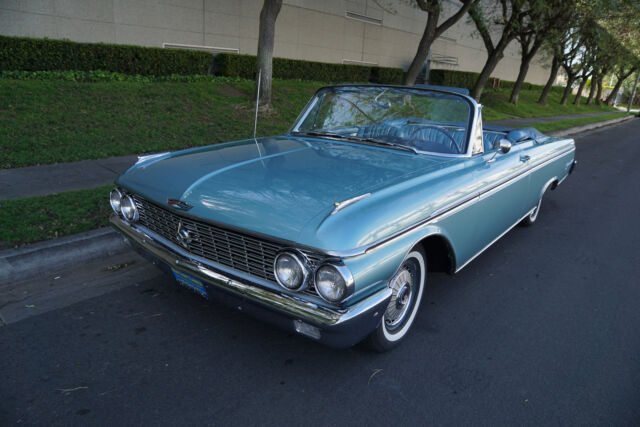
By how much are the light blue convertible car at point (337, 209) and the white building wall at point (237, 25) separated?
1026cm

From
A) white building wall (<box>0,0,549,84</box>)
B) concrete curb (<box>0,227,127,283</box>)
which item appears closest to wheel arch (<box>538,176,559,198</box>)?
concrete curb (<box>0,227,127,283</box>)

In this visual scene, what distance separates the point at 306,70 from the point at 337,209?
1544cm

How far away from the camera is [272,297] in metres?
2.31

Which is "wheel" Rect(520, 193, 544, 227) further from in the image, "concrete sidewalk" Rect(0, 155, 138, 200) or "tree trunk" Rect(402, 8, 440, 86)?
"tree trunk" Rect(402, 8, 440, 86)

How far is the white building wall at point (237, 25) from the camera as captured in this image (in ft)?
36.5

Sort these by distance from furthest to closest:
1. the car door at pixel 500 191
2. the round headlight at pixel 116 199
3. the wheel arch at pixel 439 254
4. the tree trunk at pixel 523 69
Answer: the tree trunk at pixel 523 69 < the car door at pixel 500 191 < the round headlight at pixel 116 199 < the wheel arch at pixel 439 254

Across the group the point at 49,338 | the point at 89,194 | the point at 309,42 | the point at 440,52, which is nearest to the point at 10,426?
the point at 49,338

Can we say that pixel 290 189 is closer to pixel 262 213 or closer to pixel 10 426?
pixel 262 213

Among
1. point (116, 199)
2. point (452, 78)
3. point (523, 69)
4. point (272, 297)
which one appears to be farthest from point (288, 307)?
point (452, 78)

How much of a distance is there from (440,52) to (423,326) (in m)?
26.6

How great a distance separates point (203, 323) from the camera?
3049 millimetres

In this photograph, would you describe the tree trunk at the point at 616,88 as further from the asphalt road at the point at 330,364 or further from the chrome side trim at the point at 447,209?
the asphalt road at the point at 330,364

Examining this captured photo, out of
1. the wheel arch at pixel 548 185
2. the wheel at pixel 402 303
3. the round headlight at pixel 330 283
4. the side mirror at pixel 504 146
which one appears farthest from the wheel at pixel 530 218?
the round headlight at pixel 330 283

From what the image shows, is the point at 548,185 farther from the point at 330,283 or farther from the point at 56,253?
the point at 56,253
